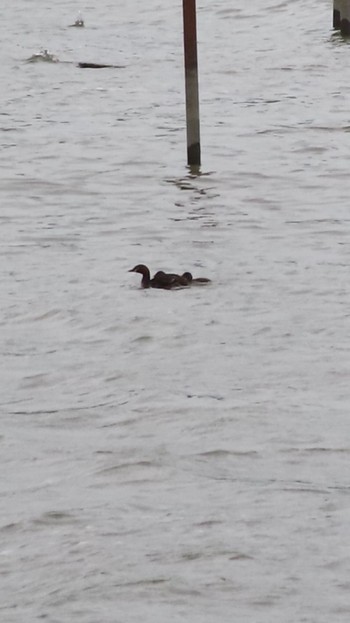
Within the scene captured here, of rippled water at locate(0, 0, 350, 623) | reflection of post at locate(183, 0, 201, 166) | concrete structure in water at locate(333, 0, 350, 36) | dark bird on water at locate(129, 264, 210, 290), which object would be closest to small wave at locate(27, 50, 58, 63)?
concrete structure in water at locate(333, 0, 350, 36)

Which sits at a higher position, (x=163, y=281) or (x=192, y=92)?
(x=192, y=92)

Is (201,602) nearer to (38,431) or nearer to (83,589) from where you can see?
(83,589)

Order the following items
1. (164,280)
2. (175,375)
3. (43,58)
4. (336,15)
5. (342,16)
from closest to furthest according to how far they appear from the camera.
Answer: (175,375) < (164,280) < (43,58) < (342,16) < (336,15)

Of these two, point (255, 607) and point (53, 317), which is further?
point (53, 317)

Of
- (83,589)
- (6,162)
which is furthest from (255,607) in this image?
(6,162)

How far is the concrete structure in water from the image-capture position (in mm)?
25625

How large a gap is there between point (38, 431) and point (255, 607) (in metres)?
1.97

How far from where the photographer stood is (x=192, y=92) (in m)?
13.9

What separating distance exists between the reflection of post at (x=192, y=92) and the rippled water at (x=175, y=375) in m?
0.22

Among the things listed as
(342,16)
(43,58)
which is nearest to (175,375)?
(43,58)

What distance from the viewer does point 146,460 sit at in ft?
20.8

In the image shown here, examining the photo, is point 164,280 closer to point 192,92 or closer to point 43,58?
point 192,92

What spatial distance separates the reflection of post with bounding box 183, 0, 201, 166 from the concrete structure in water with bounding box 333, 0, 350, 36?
11993 millimetres

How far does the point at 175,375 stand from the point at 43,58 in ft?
57.3
